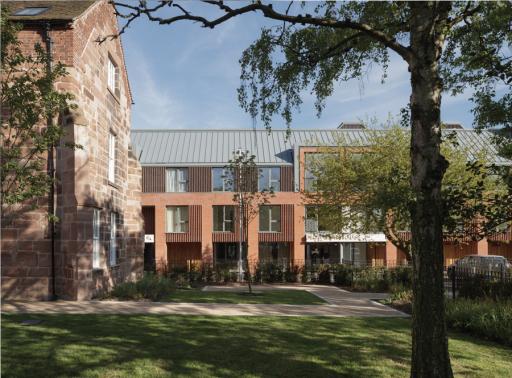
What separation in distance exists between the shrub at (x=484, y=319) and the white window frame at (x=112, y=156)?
11.9m

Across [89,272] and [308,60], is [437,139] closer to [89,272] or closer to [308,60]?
[308,60]

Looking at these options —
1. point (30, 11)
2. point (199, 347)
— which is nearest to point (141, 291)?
point (199, 347)

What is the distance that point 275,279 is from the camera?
28125 mm

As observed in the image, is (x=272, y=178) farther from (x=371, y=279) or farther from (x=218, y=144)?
(x=371, y=279)

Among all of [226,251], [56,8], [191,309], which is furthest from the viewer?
[226,251]

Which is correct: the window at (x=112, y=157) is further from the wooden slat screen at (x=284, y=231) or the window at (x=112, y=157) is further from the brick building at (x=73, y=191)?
the wooden slat screen at (x=284, y=231)

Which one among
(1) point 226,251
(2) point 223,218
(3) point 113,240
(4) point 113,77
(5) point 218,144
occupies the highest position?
(5) point 218,144

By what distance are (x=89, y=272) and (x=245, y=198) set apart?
880 centimetres

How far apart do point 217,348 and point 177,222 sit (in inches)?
1223

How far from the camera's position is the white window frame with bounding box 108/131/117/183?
56.0 feet

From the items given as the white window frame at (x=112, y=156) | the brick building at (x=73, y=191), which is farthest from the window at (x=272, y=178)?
the brick building at (x=73, y=191)

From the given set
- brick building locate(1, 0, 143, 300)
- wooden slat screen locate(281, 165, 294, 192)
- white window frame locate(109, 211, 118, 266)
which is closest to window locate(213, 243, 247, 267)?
wooden slat screen locate(281, 165, 294, 192)

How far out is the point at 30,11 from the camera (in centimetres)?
1438

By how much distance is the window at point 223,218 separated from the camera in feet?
123
